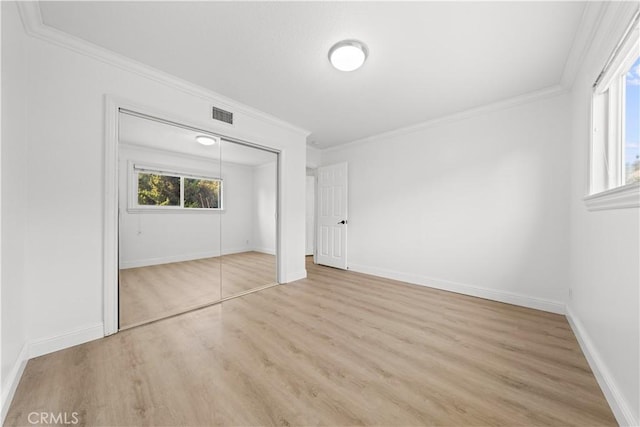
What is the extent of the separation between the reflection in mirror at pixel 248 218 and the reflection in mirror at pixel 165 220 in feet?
0.60

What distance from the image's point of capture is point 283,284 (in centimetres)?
365

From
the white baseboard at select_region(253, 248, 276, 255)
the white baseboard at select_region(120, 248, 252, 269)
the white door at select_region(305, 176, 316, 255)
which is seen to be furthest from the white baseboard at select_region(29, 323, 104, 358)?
the white door at select_region(305, 176, 316, 255)

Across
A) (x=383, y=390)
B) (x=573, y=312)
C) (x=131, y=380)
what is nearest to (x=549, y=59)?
(x=573, y=312)

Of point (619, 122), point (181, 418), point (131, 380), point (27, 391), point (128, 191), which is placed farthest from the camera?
point (128, 191)

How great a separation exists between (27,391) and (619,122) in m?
4.40

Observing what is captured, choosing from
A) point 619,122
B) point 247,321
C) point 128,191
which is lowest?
point 247,321

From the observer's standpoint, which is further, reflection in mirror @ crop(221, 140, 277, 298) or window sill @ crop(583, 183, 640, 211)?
reflection in mirror @ crop(221, 140, 277, 298)

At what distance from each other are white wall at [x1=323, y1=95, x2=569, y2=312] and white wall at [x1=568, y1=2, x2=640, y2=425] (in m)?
0.29

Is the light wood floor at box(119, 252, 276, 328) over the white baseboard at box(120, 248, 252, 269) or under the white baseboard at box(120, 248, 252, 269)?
under

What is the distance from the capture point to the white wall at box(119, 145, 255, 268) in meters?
2.60

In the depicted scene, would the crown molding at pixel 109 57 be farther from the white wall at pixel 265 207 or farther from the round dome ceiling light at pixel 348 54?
the round dome ceiling light at pixel 348 54

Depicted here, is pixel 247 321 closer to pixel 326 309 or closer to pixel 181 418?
pixel 326 309

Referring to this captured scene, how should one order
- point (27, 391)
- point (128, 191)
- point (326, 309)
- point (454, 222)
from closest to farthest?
point (27, 391) → point (128, 191) → point (326, 309) → point (454, 222)

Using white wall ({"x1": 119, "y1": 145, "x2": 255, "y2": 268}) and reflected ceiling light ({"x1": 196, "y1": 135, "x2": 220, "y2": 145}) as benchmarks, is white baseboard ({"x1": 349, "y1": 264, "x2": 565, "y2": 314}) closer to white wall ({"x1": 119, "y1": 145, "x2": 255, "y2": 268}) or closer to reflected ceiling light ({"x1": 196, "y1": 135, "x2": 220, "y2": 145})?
white wall ({"x1": 119, "y1": 145, "x2": 255, "y2": 268})
